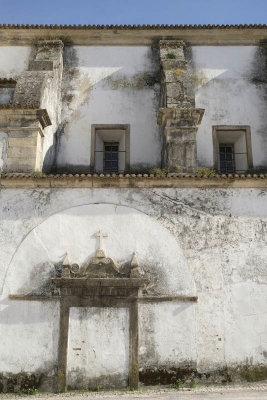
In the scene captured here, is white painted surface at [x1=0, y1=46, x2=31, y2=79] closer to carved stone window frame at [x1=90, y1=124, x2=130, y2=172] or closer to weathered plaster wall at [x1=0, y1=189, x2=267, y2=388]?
carved stone window frame at [x1=90, y1=124, x2=130, y2=172]

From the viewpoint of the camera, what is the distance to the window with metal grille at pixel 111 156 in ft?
42.5

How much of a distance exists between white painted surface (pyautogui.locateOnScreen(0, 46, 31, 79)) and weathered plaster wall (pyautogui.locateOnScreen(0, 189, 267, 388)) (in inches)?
191

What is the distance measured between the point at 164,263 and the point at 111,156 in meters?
4.43

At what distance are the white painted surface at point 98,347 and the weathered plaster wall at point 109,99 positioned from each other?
4.62 meters

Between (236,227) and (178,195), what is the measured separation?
1.50 m

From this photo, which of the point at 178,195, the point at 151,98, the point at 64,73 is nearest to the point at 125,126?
the point at 151,98

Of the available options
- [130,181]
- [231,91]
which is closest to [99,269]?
[130,181]

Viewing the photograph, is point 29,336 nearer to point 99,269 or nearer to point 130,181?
point 99,269

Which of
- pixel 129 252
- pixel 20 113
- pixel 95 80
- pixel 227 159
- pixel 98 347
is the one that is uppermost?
pixel 95 80

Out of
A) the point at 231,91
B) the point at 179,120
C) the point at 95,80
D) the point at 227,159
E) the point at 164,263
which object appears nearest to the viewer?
the point at 164,263

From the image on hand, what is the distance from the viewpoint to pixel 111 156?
518 inches

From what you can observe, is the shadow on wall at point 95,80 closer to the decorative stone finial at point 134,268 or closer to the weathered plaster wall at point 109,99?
the weathered plaster wall at point 109,99

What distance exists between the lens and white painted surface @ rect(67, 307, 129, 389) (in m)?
9.12

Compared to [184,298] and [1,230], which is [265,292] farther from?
[1,230]
